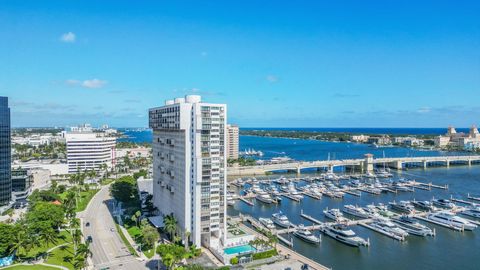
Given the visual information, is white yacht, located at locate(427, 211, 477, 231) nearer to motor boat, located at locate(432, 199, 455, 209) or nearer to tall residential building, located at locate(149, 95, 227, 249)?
motor boat, located at locate(432, 199, 455, 209)

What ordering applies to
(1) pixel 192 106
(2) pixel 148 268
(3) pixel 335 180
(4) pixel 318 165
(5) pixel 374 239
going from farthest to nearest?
(4) pixel 318 165 → (3) pixel 335 180 → (5) pixel 374 239 → (1) pixel 192 106 → (2) pixel 148 268

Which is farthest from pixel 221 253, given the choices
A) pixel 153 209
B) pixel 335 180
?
pixel 335 180

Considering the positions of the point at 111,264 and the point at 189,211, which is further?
the point at 189,211

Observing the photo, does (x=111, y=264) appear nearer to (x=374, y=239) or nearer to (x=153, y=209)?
(x=153, y=209)

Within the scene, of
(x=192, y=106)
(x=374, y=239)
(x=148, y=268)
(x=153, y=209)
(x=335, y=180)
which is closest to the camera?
(x=148, y=268)

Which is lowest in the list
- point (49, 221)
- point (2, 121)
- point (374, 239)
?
point (374, 239)

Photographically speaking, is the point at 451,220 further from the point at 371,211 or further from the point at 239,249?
the point at 239,249
